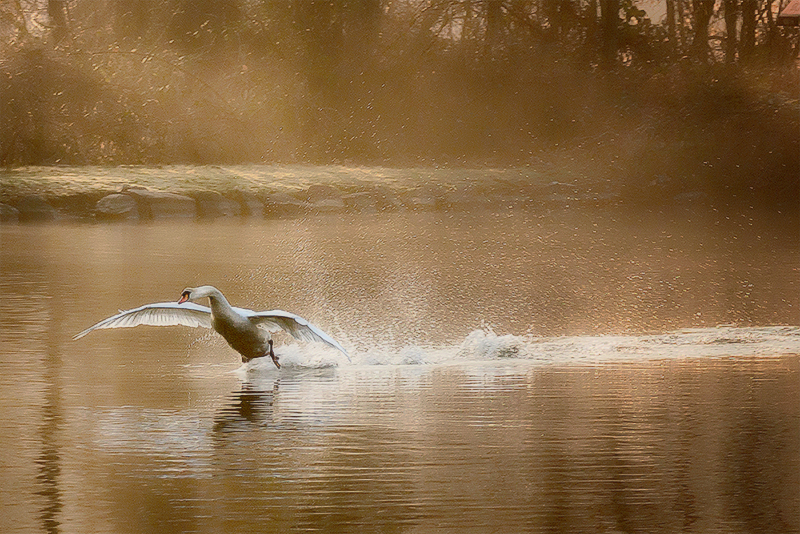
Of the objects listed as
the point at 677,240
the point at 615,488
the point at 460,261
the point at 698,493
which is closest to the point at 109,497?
the point at 615,488

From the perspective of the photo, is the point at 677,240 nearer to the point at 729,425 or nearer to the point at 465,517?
the point at 729,425

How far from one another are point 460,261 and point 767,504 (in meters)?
9.85

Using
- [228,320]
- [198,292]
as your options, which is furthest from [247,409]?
[198,292]

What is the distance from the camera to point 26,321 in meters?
9.70

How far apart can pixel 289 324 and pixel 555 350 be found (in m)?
1.87

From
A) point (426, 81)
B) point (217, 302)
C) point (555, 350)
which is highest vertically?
point (426, 81)

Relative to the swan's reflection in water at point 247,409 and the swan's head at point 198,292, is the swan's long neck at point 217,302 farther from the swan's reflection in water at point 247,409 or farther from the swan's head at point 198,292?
the swan's reflection in water at point 247,409

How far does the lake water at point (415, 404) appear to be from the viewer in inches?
186

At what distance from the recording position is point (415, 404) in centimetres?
652

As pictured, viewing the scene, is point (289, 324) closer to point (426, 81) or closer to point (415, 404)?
point (415, 404)

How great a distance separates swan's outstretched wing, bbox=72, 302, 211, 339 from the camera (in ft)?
24.5

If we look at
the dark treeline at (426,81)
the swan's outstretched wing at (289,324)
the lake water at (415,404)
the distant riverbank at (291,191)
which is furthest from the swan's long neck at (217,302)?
the dark treeline at (426,81)

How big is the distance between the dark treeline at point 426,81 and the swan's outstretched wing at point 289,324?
19.3m

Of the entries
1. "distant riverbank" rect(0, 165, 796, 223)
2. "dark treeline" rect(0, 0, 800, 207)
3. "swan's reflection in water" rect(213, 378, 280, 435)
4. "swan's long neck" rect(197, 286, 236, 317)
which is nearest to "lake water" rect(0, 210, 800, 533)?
"swan's reflection in water" rect(213, 378, 280, 435)
